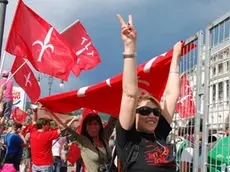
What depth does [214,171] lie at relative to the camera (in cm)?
363

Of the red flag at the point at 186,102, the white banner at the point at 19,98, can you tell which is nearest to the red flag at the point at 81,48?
the red flag at the point at 186,102

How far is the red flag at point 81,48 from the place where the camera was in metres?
9.27

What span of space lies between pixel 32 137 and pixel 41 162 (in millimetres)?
547

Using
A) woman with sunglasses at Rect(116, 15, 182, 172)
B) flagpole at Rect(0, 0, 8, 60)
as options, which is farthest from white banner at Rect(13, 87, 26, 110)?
woman with sunglasses at Rect(116, 15, 182, 172)

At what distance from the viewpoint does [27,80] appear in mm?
8570

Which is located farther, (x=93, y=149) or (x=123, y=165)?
(x=93, y=149)

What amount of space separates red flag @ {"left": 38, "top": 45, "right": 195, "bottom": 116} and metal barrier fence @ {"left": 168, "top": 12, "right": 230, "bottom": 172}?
1.11 ft

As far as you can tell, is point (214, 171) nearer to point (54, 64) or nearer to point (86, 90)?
point (86, 90)

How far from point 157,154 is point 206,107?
3.14 feet

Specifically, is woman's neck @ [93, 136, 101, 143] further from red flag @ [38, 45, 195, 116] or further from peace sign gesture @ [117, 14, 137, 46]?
peace sign gesture @ [117, 14, 137, 46]

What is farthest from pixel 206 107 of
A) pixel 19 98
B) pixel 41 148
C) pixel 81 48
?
pixel 19 98

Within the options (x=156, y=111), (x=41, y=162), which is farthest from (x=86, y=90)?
(x=41, y=162)

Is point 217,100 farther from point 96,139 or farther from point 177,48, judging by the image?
point 96,139

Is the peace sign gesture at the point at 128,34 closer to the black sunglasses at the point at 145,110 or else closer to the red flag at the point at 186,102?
the black sunglasses at the point at 145,110
